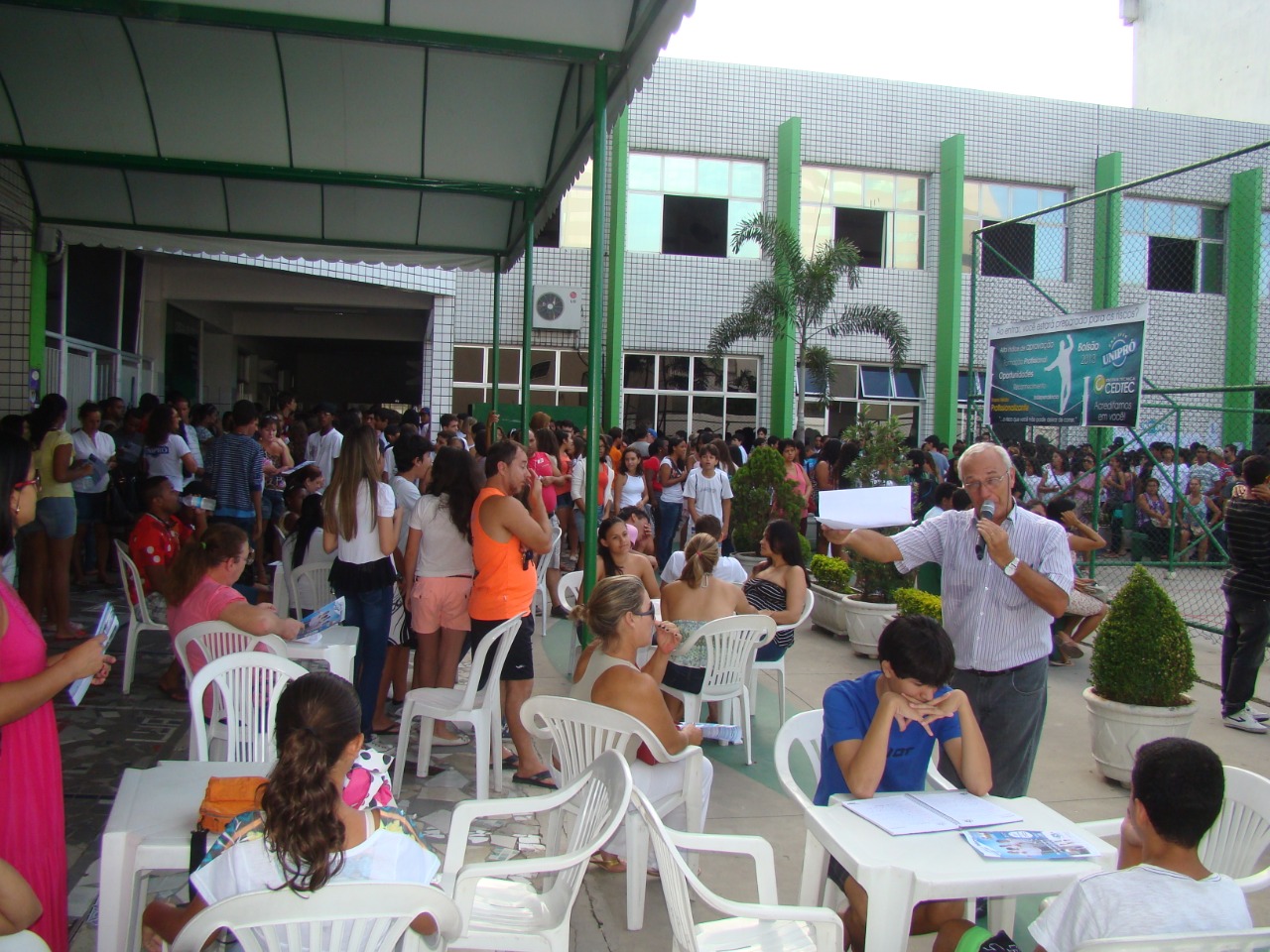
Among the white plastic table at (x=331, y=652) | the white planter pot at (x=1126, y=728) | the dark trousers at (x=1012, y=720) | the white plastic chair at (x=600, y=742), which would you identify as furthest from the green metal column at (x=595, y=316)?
the white planter pot at (x=1126, y=728)

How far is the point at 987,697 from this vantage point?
3.67 meters

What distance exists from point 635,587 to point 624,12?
9.66 feet

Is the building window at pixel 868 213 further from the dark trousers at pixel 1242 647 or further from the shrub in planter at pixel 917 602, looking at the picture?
the dark trousers at pixel 1242 647

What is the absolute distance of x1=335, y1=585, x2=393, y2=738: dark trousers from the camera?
5.07 metres

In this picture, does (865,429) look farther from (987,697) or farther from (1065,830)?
(1065,830)

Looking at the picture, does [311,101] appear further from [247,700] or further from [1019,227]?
[1019,227]

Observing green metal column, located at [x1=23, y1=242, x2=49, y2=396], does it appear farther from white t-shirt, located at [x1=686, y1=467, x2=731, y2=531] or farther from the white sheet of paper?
the white sheet of paper

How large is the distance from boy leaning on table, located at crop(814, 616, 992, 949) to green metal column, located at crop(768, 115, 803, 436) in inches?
632

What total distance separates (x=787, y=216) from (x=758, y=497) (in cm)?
1017

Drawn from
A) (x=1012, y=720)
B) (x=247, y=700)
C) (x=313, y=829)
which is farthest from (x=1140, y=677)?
(x=313, y=829)

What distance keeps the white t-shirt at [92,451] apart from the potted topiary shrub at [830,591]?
21.1 ft

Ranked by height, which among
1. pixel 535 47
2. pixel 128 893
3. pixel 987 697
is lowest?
pixel 128 893

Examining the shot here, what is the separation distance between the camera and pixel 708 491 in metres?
10.3

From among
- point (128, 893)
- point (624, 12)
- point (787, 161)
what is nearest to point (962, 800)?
point (128, 893)
